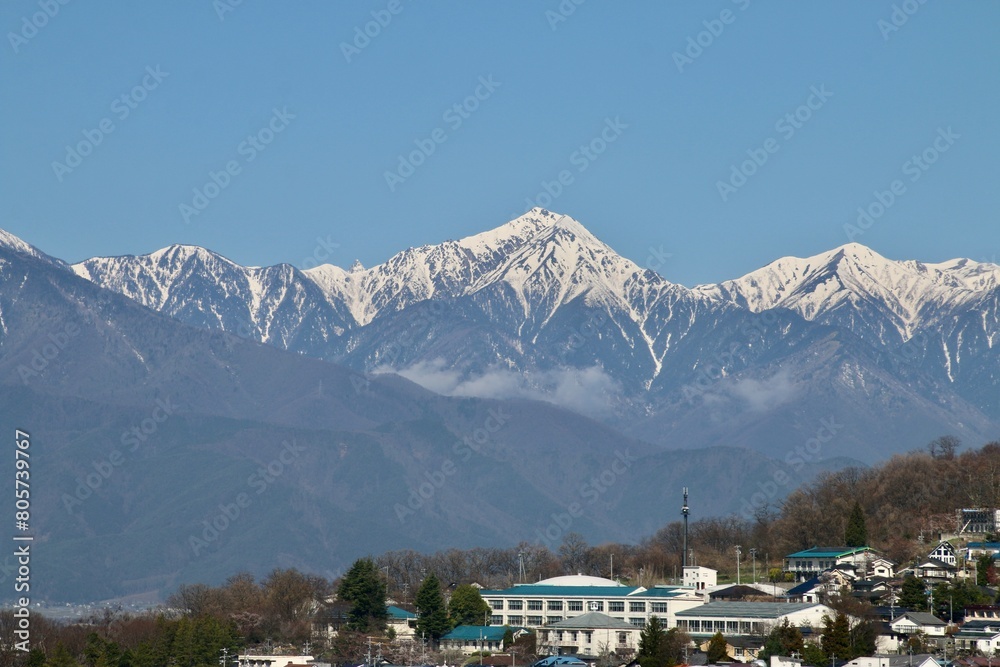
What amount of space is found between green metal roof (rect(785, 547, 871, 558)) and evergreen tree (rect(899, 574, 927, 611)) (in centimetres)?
1826

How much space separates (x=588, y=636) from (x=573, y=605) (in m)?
11.6

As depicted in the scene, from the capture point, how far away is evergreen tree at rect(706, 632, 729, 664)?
99750mm

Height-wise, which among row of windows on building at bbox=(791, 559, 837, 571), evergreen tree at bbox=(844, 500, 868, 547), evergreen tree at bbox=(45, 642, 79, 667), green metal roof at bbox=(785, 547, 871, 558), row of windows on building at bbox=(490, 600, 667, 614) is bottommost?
evergreen tree at bbox=(45, 642, 79, 667)

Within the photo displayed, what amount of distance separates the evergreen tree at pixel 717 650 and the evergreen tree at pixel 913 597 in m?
15.6

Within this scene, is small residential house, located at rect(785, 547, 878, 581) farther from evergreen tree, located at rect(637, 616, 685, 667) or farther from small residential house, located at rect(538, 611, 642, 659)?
evergreen tree, located at rect(637, 616, 685, 667)

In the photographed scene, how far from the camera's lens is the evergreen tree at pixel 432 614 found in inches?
4742

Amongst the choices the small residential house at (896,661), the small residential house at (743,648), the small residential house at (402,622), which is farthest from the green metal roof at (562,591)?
the small residential house at (896,661)

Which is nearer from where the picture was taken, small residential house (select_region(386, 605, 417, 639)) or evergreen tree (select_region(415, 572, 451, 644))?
evergreen tree (select_region(415, 572, 451, 644))

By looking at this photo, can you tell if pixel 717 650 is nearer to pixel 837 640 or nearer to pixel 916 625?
pixel 837 640

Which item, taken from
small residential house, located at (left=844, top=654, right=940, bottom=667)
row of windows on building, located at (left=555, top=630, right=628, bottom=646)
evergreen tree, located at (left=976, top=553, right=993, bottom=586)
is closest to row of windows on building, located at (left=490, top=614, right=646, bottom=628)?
row of windows on building, located at (left=555, top=630, right=628, bottom=646)

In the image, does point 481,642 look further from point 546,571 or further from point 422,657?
point 546,571

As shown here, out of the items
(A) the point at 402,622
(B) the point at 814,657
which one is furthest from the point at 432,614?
(B) the point at 814,657

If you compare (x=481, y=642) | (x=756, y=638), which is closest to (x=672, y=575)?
(x=481, y=642)

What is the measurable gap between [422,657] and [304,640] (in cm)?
1208
